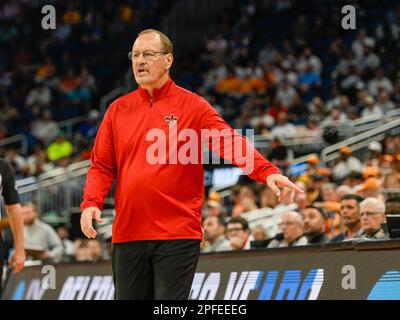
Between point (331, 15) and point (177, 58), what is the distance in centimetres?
447

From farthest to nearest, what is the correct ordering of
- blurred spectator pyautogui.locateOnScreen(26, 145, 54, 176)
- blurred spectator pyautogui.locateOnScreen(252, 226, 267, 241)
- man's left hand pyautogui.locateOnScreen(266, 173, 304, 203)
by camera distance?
1. blurred spectator pyautogui.locateOnScreen(26, 145, 54, 176)
2. blurred spectator pyautogui.locateOnScreen(252, 226, 267, 241)
3. man's left hand pyautogui.locateOnScreen(266, 173, 304, 203)

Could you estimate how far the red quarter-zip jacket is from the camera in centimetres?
614

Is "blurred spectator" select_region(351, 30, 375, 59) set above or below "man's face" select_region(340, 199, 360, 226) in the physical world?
above

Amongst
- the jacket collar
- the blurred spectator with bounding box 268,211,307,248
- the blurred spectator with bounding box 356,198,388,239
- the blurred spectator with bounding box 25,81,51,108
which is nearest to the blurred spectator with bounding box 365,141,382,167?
the blurred spectator with bounding box 268,211,307,248

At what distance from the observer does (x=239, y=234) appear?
11.9m

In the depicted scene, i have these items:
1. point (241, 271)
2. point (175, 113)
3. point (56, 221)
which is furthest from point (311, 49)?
point (175, 113)

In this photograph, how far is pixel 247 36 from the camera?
79.5 ft

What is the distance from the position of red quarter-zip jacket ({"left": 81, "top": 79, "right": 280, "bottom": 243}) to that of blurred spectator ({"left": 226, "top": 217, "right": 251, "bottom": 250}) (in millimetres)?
5621

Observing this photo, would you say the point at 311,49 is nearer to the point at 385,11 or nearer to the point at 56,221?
the point at 385,11

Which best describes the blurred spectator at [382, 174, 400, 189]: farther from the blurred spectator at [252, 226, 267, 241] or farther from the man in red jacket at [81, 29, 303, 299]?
the man in red jacket at [81, 29, 303, 299]

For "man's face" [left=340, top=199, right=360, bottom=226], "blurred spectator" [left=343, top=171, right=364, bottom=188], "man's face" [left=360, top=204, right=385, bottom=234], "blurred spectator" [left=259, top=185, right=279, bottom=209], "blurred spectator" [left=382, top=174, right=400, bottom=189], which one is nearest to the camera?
"man's face" [left=360, top=204, right=385, bottom=234]

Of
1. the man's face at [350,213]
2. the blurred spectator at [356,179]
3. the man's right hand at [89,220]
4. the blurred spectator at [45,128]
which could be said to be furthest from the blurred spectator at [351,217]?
the blurred spectator at [45,128]

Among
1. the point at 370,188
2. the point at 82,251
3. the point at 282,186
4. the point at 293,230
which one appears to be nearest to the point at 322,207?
the point at 370,188
